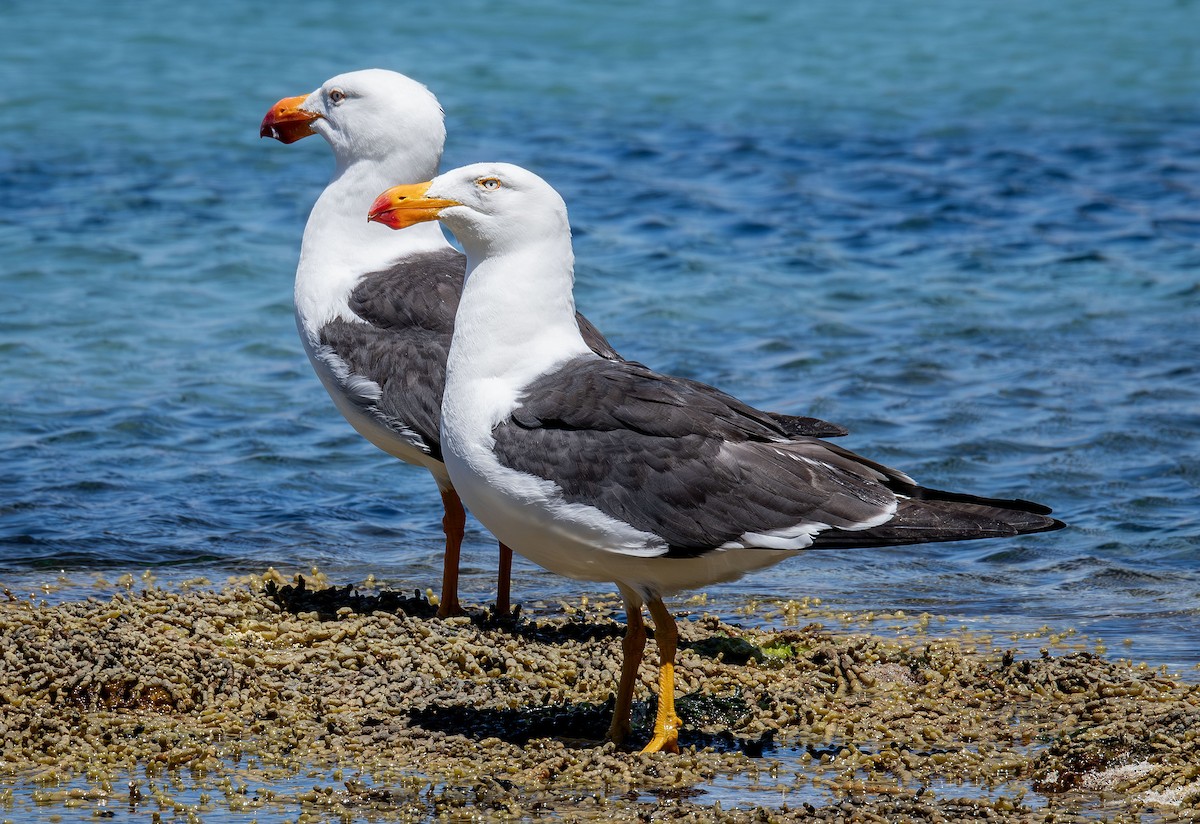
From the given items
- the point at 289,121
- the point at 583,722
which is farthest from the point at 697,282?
the point at 583,722

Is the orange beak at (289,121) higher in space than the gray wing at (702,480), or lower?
higher

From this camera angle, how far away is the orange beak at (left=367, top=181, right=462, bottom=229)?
611 cm

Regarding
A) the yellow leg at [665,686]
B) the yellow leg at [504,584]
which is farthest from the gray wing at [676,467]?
the yellow leg at [504,584]

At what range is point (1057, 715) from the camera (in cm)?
616

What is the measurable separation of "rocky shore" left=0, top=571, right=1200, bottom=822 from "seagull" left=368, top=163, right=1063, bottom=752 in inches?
18.9

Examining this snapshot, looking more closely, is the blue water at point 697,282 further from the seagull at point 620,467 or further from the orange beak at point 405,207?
the orange beak at point 405,207

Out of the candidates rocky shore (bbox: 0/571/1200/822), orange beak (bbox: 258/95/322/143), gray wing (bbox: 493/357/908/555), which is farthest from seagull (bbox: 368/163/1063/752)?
orange beak (bbox: 258/95/322/143)

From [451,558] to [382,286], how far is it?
1.34 m

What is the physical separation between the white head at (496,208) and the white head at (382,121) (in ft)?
6.65

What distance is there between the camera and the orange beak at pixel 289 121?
27.3ft

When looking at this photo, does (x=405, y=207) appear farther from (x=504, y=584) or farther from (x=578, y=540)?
(x=504, y=584)

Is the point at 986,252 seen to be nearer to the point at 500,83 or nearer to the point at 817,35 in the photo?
the point at 500,83

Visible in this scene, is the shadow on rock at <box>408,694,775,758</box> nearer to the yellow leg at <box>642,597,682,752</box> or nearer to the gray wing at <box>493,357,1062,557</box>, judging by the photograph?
the yellow leg at <box>642,597,682,752</box>

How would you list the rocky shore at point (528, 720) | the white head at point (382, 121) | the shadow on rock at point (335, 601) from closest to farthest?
the rocky shore at point (528, 720), the shadow on rock at point (335, 601), the white head at point (382, 121)
